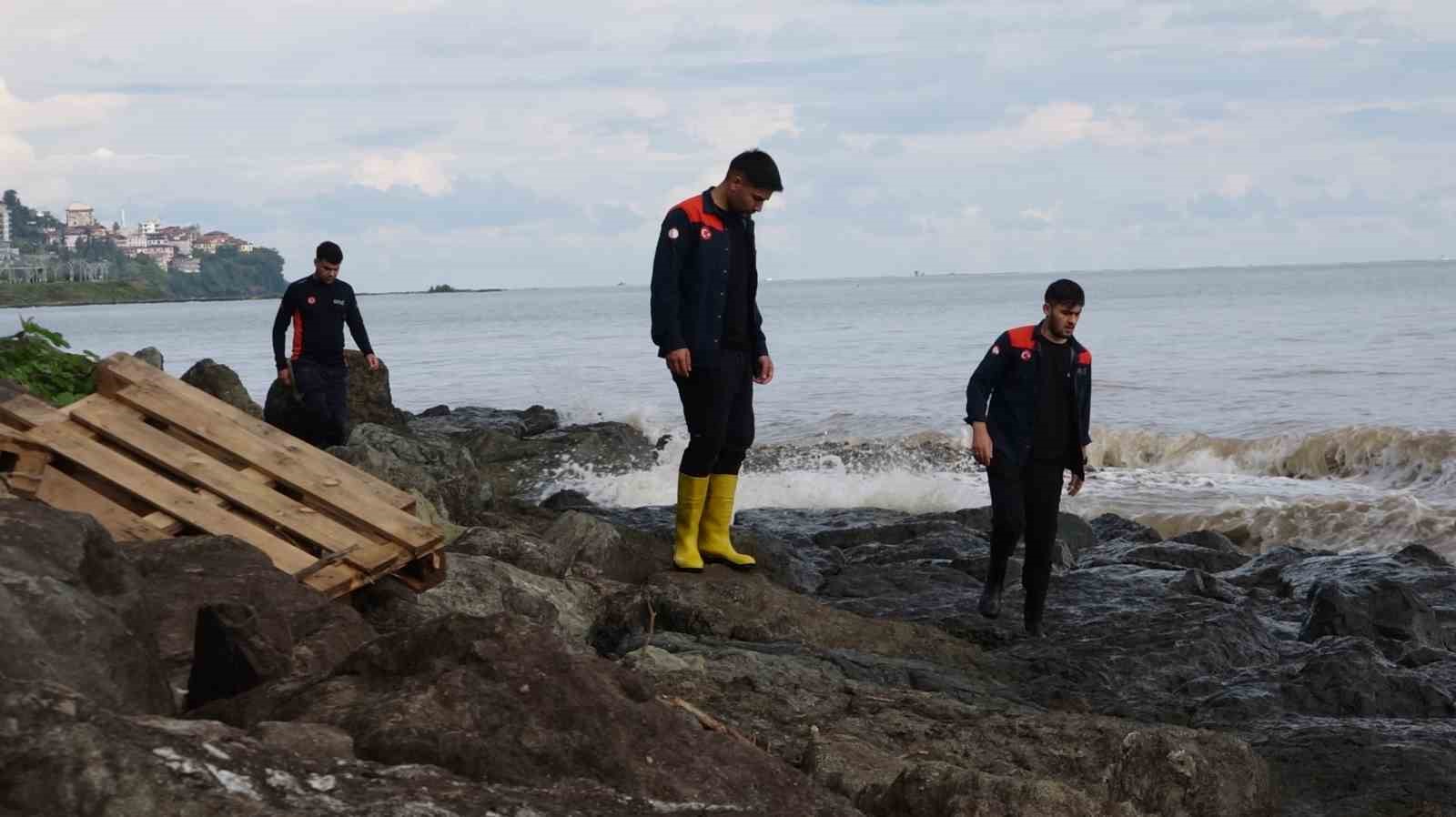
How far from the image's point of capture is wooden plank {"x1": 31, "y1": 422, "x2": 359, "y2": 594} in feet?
19.6

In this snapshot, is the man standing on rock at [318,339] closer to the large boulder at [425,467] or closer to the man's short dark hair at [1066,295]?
the large boulder at [425,467]

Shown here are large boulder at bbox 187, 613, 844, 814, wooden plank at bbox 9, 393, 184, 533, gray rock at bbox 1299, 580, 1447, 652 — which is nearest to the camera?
large boulder at bbox 187, 613, 844, 814

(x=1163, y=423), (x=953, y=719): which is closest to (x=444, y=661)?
(x=953, y=719)

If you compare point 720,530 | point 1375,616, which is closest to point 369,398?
point 720,530

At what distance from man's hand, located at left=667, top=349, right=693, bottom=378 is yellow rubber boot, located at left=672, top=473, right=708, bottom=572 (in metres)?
0.62

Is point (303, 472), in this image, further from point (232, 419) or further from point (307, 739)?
point (307, 739)

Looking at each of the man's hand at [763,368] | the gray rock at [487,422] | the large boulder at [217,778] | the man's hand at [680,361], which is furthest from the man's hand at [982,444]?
the gray rock at [487,422]

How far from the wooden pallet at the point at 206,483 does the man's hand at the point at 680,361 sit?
1620 millimetres

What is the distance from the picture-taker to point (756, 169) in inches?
301

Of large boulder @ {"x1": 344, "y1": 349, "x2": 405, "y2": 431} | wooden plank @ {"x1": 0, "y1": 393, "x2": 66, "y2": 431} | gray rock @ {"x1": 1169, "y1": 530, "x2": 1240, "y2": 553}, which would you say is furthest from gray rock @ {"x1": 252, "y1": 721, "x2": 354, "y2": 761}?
large boulder @ {"x1": 344, "y1": 349, "x2": 405, "y2": 431}

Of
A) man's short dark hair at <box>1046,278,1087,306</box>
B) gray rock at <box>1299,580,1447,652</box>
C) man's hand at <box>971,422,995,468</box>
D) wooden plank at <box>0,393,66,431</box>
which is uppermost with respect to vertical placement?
man's short dark hair at <box>1046,278,1087,306</box>

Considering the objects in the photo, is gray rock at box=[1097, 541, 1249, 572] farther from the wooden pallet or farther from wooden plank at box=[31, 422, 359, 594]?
wooden plank at box=[31, 422, 359, 594]

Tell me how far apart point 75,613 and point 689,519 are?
465 centimetres

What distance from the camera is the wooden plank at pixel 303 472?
623 centimetres
